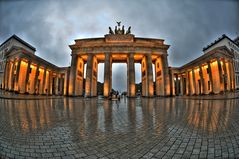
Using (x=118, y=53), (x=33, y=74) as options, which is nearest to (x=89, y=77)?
(x=118, y=53)

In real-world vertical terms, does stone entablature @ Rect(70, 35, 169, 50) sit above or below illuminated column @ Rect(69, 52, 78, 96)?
above

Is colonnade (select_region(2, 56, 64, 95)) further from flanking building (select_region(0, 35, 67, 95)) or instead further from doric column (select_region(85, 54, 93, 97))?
doric column (select_region(85, 54, 93, 97))

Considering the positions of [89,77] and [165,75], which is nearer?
[89,77]

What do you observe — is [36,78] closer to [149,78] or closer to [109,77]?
[109,77]

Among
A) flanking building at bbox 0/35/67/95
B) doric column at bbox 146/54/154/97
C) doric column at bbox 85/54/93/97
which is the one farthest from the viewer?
doric column at bbox 146/54/154/97

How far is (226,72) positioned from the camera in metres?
10.1

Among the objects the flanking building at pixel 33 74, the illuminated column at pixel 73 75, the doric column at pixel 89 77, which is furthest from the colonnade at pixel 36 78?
the doric column at pixel 89 77

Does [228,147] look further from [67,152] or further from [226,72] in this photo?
[226,72]

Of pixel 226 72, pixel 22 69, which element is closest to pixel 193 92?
pixel 226 72

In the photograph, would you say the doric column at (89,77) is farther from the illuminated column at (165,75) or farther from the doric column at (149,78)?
the illuminated column at (165,75)

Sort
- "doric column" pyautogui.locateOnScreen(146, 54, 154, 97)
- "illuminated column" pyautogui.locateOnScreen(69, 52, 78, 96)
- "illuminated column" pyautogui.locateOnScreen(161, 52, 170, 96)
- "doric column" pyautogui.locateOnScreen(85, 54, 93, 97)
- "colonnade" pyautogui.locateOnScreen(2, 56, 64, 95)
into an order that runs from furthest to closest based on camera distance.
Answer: "illuminated column" pyautogui.locateOnScreen(161, 52, 170, 96)
"illuminated column" pyautogui.locateOnScreen(69, 52, 78, 96)
"doric column" pyautogui.locateOnScreen(146, 54, 154, 97)
"colonnade" pyautogui.locateOnScreen(2, 56, 64, 95)
"doric column" pyautogui.locateOnScreen(85, 54, 93, 97)

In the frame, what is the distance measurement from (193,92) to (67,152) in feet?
146

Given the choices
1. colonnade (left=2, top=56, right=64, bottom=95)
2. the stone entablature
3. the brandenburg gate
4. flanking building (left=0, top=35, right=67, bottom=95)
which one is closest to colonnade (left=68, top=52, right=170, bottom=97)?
the brandenburg gate

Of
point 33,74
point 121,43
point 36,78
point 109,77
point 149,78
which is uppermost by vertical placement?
point 121,43
